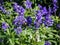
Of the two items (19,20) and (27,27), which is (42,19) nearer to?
(27,27)

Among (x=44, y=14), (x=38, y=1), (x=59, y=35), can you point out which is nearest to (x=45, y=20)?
(x=44, y=14)

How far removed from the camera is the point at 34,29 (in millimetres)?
4055

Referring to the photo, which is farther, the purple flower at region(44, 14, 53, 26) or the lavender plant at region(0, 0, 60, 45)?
the purple flower at region(44, 14, 53, 26)

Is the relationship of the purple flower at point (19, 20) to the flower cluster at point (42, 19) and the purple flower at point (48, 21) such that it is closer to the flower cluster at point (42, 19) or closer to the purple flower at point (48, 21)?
the flower cluster at point (42, 19)

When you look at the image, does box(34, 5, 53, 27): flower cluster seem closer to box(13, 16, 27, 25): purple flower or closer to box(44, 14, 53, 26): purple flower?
box(44, 14, 53, 26): purple flower

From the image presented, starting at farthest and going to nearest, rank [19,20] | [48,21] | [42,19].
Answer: [42,19]
[48,21]
[19,20]

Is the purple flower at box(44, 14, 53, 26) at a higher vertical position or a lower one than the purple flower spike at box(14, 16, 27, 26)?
lower

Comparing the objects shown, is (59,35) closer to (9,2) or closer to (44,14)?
(44,14)

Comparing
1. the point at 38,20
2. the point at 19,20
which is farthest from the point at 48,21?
the point at 19,20

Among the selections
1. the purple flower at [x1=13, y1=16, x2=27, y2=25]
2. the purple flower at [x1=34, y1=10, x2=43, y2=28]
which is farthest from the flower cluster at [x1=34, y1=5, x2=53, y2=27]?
the purple flower at [x1=13, y1=16, x2=27, y2=25]

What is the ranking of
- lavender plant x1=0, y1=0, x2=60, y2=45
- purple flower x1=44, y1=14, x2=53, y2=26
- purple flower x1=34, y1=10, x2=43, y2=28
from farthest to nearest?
purple flower x1=44, y1=14, x2=53, y2=26 < purple flower x1=34, y1=10, x2=43, y2=28 < lavender plant x1=0, y1=0, x2=60, y2=45

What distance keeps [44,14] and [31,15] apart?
253 mm

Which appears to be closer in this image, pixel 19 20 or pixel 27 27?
pixel 19 20

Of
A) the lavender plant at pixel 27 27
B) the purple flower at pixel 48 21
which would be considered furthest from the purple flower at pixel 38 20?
the purple flower at pixel 48 21
